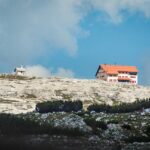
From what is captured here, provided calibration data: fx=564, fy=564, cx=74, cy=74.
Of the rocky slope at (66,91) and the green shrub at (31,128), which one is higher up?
the rocky slope at (66,91)

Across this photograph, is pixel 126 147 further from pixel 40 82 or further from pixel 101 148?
pixel 40 82

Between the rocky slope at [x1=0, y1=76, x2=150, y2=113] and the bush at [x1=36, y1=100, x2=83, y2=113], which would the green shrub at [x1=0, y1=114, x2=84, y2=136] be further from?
the rocky slope at [x1=0, y1=76, x2=150, y2=113]

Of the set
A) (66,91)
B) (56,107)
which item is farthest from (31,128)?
(66,91)

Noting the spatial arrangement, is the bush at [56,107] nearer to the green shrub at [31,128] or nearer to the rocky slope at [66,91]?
the rocky slope at [66,91]

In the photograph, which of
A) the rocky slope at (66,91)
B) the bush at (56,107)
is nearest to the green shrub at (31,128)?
the bush at (56,107)

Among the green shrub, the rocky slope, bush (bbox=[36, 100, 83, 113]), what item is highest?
the rocky slope

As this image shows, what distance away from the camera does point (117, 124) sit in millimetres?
71688

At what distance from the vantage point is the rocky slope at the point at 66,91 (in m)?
140

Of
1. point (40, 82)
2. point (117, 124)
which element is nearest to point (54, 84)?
point (40, 82)

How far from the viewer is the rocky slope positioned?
140125mm

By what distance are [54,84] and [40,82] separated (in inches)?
196

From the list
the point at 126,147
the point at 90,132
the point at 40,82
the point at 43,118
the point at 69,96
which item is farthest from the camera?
the point at 40,82

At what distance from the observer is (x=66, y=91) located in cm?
14975

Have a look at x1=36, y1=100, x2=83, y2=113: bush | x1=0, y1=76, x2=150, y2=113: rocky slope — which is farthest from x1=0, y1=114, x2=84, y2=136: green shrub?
x1=0, y1=76, x2=150, y2=113: rocky slope
